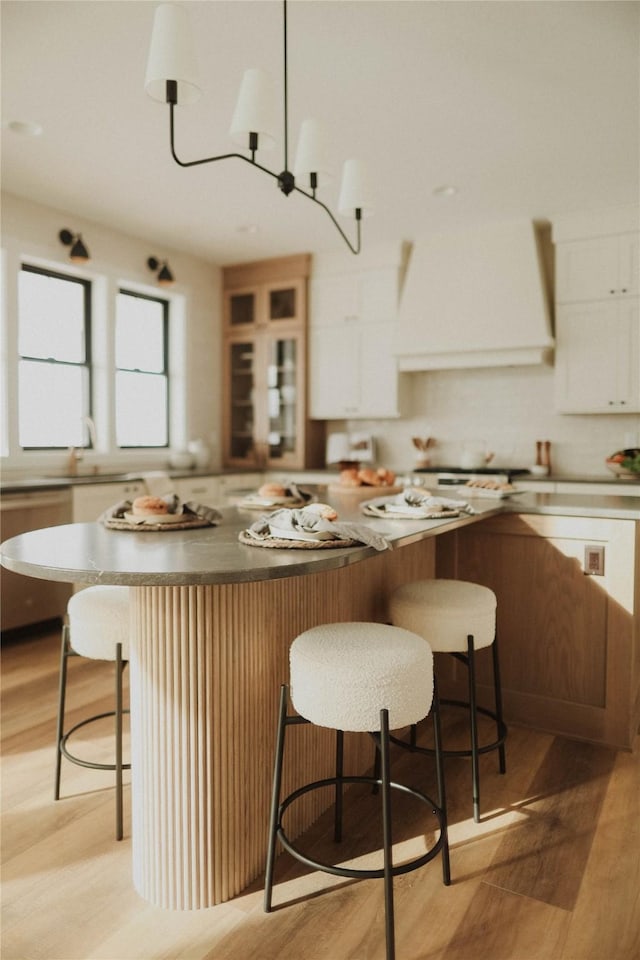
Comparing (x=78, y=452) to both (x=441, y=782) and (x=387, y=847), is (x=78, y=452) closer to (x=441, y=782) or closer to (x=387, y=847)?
(x=441, y=782)

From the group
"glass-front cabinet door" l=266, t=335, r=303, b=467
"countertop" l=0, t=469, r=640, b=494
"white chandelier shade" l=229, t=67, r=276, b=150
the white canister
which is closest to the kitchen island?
"white chandelier shade" l=229, t=67, r=276, b=150

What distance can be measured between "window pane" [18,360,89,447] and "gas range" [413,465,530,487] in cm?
263

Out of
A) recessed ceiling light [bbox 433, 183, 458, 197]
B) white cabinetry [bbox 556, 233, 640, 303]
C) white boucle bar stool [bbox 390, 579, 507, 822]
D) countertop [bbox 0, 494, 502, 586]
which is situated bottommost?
white boucle bar stool [bbox 390, 579, 507, 822]

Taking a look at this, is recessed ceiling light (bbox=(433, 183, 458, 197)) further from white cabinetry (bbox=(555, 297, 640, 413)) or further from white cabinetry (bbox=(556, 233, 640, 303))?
white cabinetry (bbox=(555, 297, 640, 413))

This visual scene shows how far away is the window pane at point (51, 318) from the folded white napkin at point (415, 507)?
3201mm

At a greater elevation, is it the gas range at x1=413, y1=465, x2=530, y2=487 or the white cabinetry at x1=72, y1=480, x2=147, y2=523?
the gas range at x1=413, y1=465, x2=530, y2=487

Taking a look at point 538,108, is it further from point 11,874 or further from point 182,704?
point 11,874

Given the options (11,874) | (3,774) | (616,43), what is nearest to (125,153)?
(616,43)

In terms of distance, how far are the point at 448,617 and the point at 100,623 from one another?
3.47ft

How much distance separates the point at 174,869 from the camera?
164 cm

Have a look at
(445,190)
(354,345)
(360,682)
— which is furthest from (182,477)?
(360,682)

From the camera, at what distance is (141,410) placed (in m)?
5.57

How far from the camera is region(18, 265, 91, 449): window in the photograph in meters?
4.58

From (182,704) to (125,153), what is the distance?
3.25 meters
